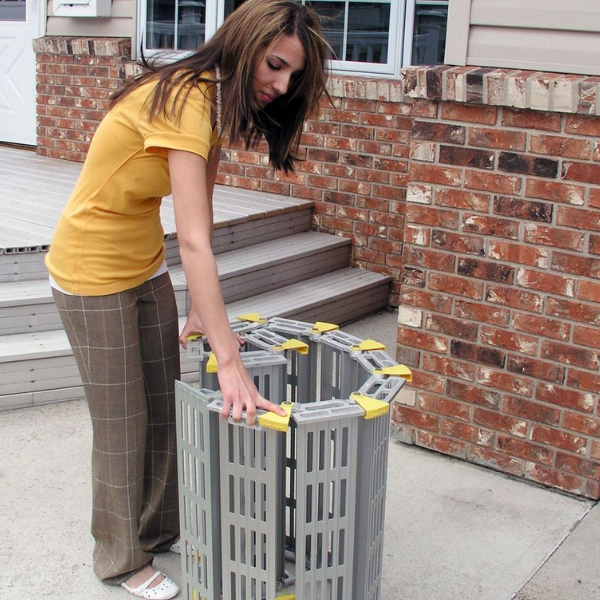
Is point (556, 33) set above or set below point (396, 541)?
above

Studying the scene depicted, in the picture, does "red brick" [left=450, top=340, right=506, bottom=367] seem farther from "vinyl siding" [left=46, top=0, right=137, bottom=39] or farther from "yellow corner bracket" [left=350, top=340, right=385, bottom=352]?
"vinyl siding" [left=46, top=0, right=137, bottom=39]

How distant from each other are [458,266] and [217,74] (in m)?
1.54

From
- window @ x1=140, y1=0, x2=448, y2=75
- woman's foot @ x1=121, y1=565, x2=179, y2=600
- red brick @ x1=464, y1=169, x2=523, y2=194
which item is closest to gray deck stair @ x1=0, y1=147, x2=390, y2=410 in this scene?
window @ x1=140, y1=0, x2=448, y2=75

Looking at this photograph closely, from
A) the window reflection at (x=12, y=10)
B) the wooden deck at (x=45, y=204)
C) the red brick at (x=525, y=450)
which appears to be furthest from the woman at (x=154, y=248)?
the window reflection at (x=12, y=10)

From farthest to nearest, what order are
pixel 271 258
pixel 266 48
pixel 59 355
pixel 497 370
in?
pixel 271 258, pixel 59 355, pixel 497 370, pixel 266 48

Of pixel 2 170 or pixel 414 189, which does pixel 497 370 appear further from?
pixel 2 170

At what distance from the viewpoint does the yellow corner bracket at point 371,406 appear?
2094 mm

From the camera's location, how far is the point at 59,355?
3945 millimetres

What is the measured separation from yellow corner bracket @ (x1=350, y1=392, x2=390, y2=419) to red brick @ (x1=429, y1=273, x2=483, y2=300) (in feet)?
4.34

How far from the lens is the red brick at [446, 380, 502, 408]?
134 inches

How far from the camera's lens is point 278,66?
212cm

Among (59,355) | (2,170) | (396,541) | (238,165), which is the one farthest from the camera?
(2,170)

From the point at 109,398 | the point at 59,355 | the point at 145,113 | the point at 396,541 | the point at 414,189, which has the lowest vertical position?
the point at 396,541

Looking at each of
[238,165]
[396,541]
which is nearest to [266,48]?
[396,541]
